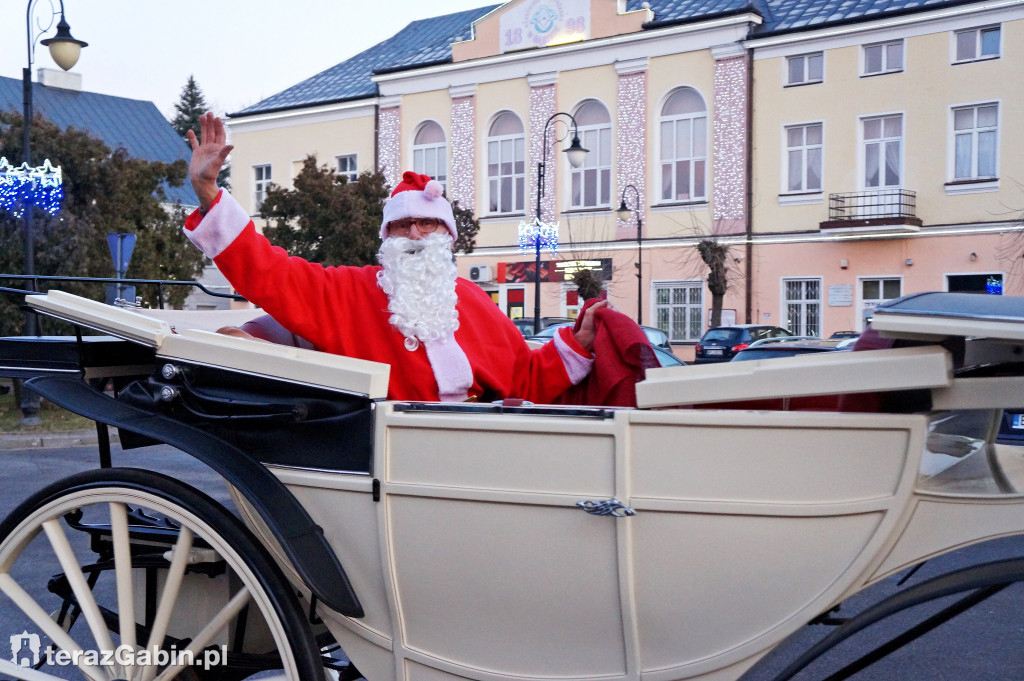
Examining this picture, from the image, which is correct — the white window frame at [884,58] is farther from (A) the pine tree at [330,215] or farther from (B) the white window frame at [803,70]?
(A) the pine tree at [330,215]

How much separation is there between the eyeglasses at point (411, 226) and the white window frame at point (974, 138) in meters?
25.8

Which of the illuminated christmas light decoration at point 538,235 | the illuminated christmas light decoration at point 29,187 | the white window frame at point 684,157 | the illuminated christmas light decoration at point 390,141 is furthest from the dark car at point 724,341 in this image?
the illuminated christmas light decoration at point 390,141

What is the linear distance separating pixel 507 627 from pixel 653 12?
3002cm

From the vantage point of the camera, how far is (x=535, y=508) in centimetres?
227

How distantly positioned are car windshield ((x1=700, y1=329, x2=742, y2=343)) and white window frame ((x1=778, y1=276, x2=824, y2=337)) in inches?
163

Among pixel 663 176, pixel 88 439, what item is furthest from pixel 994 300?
pixel 663 176

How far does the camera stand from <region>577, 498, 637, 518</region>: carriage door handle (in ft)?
7.03

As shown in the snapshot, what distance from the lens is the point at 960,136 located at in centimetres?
2628

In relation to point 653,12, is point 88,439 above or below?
below

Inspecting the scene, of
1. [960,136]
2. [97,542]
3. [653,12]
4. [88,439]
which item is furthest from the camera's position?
[653,12]

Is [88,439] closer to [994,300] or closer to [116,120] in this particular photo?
[994,300]

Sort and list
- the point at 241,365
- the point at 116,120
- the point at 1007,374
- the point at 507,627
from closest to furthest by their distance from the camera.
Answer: the point at 1007,374
the point at 507,627
the point at 241,365
the point at 116,120

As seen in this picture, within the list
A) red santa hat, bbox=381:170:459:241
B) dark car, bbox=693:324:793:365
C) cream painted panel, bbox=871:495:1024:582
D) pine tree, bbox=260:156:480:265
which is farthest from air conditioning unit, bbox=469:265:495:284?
cream painted panel, bbox=871:495:1024:582

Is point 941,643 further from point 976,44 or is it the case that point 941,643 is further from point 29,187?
point 976,44
